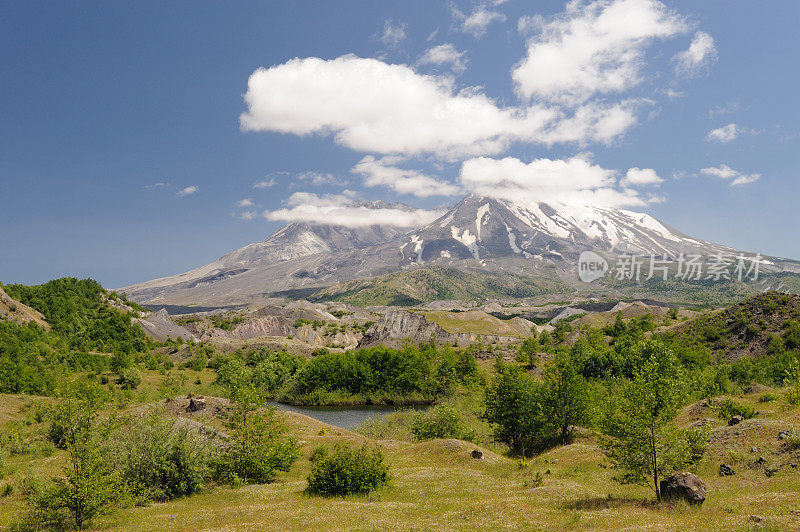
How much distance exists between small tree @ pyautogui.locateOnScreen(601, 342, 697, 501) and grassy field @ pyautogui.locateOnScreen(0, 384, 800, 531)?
189cm

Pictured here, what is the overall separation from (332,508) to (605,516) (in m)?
15.3

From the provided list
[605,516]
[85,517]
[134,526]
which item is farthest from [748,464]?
[85,517]

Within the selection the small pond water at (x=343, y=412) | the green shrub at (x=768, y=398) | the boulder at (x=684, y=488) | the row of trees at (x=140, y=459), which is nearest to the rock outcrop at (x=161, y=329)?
the small pond water at (x=343, y=412)

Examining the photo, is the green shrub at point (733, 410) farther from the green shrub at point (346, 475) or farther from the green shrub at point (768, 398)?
the green shrub at point (346, 475)

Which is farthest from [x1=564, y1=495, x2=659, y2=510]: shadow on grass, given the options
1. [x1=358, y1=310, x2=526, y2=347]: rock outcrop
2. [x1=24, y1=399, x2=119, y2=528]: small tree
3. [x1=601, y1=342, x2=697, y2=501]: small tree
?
[x1=358, y1=310, x2=526, y2=347]: rock outcrop

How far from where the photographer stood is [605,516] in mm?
21781

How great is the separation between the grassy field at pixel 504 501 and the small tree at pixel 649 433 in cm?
189

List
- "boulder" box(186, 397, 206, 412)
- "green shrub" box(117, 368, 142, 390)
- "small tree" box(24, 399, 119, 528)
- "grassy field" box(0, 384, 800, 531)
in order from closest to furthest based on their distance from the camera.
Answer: "grassy field" box(0, 384, 800, 531), "small tree" box(24, 399, 119, 528), "boulder" box(186, 397, 206, 412), "green shrub" box(117, 368, 142, 390)

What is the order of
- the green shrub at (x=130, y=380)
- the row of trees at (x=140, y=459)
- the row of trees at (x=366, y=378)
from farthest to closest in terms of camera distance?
the row of trees at (x=366, y=378), the green shrub at (x=130, y=380), the row of trees at (x=140, y=459)

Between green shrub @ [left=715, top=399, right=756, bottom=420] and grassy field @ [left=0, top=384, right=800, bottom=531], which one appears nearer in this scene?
grassy field @ [left=0, top=384, right=800, bottom=531]

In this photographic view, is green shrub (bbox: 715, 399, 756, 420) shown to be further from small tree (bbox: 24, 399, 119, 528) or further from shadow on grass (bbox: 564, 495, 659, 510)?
small tree (bbox: 24, 399, 119, 528)

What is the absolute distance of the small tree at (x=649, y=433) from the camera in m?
24.4

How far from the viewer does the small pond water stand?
9644 centimetres

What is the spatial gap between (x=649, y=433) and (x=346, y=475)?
67.6 feet
